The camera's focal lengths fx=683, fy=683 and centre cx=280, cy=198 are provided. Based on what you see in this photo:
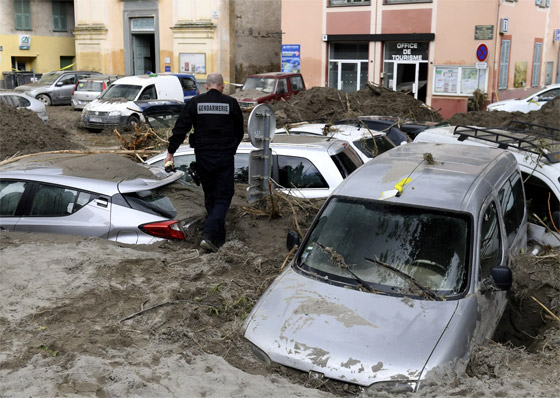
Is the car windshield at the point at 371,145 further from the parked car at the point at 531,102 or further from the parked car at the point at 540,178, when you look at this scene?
the parked car at the point at 531,102

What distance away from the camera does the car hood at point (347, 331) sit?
422 centimetres

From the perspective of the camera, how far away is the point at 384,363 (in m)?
4.21

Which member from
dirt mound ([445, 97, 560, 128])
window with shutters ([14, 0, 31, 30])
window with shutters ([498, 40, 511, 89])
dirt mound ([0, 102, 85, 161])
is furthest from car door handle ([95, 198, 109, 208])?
window with shutters ([14, 0, 31, 30])

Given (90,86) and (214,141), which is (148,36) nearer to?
(90,86)

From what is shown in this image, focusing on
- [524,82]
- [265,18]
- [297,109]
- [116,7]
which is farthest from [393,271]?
[116,7]

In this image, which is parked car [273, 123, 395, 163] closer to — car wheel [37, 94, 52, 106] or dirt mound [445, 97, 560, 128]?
dirt mound [445, 97, 560, 128]

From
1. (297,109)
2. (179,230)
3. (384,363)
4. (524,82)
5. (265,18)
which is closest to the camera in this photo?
(384,363)

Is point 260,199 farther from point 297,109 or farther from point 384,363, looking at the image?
point 297,109

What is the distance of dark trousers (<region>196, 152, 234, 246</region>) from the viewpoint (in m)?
7.34

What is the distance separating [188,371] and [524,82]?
2705cm

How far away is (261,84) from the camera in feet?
79.5

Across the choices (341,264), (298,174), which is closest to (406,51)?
(298,174)

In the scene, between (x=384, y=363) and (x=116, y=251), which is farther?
(x=116, y=251)

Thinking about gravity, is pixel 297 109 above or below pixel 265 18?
below
